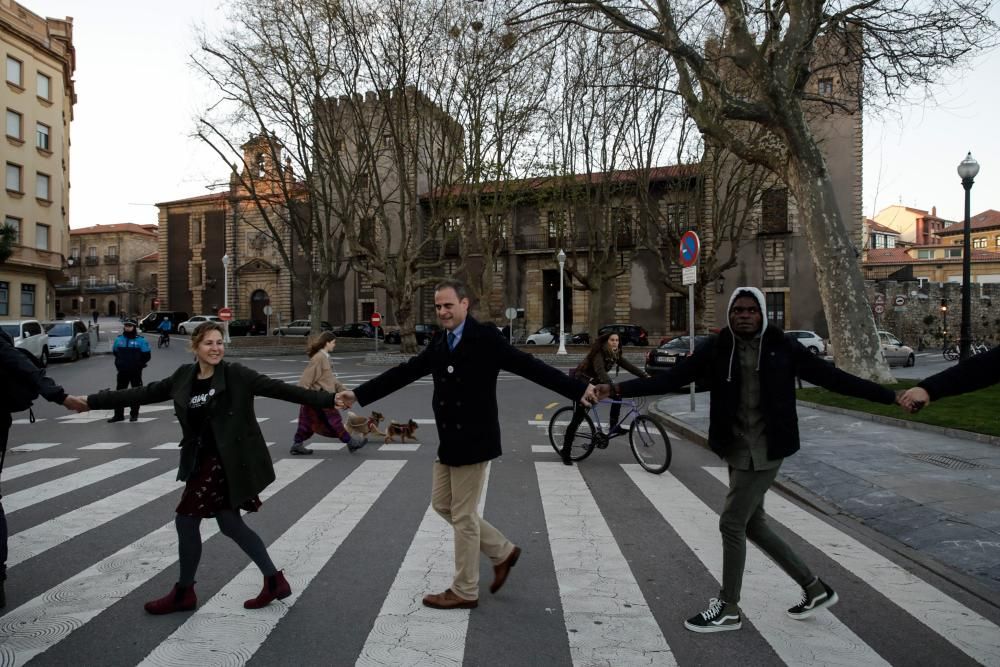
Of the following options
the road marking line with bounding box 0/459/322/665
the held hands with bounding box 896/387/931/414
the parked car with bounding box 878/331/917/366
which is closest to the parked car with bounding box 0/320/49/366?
Result: the road marking line with bounding box 0/459/322/665

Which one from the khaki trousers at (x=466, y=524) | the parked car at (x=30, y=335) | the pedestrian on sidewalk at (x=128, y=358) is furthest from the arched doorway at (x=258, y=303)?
the khaki trousers at (x=466, y=524)

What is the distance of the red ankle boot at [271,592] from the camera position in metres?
3.97

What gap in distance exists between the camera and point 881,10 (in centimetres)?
1491

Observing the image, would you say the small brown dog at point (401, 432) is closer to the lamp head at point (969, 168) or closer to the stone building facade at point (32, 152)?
the lamp head at point (969, 168)

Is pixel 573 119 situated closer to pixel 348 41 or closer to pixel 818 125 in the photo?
pixel 348 41

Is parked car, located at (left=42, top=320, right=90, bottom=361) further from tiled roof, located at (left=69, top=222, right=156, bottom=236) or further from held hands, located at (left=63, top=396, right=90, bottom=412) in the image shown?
tiled roof, located at (left=69, top=222, right=156, bottom=236)

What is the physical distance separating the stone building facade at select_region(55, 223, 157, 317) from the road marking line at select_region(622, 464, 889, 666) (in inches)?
3643

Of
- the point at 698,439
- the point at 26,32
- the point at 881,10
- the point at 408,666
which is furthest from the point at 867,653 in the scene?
the point at 26,32

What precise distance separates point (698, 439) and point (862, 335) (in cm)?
694

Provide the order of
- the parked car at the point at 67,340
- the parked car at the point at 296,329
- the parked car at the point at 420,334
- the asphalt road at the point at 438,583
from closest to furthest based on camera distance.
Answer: the asphalt road at the point at 438,583 < the parked car at the point at 67,340 < the parked car at the point at 420,334 < the parked car at the point at 296,329

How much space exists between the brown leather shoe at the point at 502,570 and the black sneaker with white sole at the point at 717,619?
1051 mm

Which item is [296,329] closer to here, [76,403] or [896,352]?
[896,352]

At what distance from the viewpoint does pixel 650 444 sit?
829cm

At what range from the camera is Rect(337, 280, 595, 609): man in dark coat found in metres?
3.97
